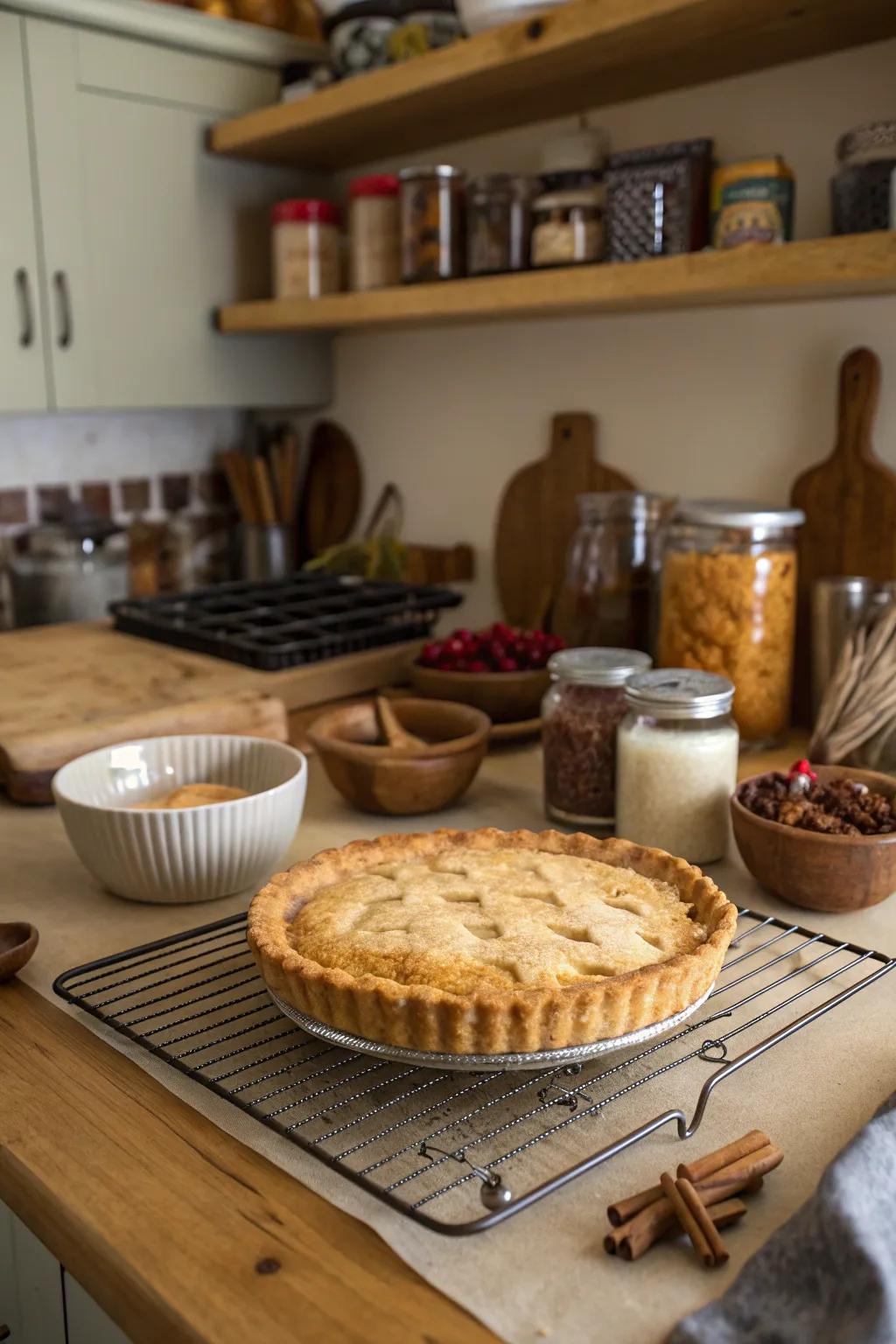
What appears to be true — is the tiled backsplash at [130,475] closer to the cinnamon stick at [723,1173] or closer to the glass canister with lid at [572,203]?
the glass canister with lid at [572,203]

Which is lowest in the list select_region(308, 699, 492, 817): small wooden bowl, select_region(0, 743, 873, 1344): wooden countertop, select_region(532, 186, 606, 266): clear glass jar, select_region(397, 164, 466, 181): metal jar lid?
select_region(0, 743, 873, 1344): wooden countertop

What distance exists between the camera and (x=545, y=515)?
1914 millimetres

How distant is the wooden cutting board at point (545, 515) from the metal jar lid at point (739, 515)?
376mm

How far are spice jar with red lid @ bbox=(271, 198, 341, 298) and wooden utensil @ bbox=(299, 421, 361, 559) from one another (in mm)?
387

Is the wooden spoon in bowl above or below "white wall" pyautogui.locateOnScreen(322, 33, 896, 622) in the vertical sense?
below

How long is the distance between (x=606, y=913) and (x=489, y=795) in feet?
1.67

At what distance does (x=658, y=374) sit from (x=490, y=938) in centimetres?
111

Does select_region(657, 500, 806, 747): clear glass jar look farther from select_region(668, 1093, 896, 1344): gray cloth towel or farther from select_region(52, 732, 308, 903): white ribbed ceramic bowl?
select_region(668, 1093, 896, 1344): gray cloth towel

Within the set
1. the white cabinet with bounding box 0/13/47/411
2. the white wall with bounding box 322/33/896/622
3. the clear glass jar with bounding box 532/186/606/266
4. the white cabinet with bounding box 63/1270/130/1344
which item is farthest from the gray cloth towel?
the white cabinet with bounding box 0/13/47/411

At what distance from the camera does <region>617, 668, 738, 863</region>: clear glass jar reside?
1146mm

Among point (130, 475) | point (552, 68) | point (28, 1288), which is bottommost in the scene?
point (28, 1288)

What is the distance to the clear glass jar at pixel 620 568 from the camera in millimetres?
1561

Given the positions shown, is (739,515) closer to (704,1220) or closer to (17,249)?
(704,1220)

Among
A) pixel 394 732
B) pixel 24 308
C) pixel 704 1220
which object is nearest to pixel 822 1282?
pixel 704 1220
